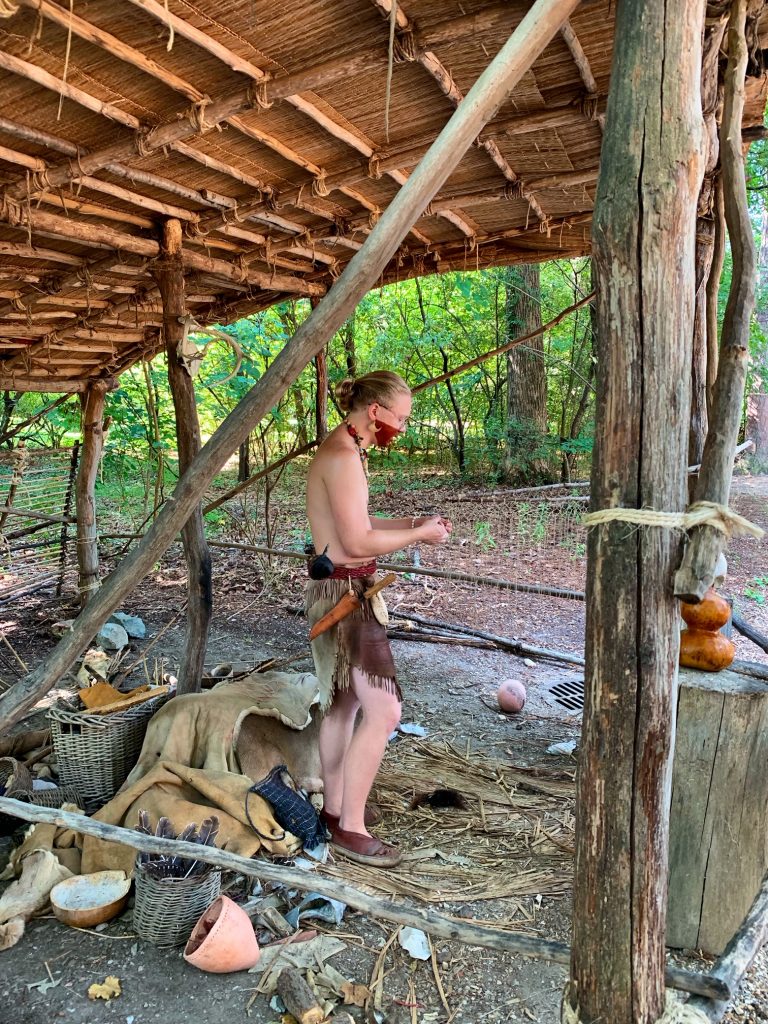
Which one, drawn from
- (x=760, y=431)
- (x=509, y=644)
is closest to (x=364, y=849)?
(x=509, y=644)

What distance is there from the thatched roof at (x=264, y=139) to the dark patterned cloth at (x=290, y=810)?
2.48m

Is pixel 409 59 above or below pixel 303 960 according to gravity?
above

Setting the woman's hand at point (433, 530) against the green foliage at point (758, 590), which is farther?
the green foliage at point (758, 590)

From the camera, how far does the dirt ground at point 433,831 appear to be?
2125mm

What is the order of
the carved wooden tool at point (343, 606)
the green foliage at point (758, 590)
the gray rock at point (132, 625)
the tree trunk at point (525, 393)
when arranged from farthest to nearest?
the tree trunk at point (525, 393) → the green foliage at point (758, 590) → the gray rock at point (132, 625) → the carved wooden tool at point (343, 606)

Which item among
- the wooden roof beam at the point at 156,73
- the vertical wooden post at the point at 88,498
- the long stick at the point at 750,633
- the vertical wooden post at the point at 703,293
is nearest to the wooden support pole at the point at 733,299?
the vertical wooden post at the point at 703,293

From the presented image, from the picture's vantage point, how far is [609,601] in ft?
4.83

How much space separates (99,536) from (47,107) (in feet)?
16.2

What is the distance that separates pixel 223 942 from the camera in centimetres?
218

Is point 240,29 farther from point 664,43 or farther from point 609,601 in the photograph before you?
point 609,601

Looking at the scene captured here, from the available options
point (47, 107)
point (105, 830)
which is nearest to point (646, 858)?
point (105, 830)

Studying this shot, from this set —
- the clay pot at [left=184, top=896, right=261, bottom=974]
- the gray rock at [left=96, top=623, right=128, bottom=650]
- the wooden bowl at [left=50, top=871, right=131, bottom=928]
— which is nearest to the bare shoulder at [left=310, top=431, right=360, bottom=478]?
the clay pot at [left=184, top=896, right=261, bottom=974]

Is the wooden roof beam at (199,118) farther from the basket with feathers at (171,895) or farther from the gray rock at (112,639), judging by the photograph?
the gray rock at (112,639)

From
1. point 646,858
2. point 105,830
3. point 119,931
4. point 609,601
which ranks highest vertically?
point 609,601
